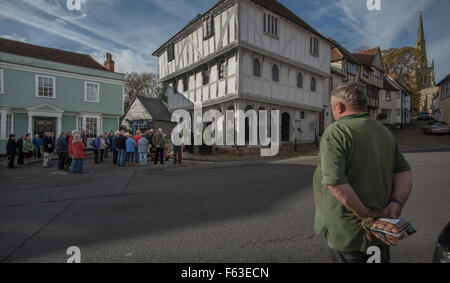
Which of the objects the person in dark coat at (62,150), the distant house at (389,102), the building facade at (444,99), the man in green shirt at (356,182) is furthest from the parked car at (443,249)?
the building facade at (444,99)

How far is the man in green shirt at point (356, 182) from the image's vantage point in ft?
5.05

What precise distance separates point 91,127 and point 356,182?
23276mm

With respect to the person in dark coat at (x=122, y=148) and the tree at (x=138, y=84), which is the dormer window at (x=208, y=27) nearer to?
the person in dark coat at (x=122, y=148)

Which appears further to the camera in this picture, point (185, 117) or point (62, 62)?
point (185, 117)

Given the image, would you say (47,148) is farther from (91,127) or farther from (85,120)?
(91,127)

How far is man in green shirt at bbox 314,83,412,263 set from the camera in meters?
1.54

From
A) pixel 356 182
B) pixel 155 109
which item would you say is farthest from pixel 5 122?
pixel 356 182

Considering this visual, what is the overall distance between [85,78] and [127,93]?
82.9 ft

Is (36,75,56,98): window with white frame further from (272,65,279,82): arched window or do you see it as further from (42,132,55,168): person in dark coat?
(272,65,279,82): arched window

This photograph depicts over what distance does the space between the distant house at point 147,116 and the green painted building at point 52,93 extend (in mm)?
9002

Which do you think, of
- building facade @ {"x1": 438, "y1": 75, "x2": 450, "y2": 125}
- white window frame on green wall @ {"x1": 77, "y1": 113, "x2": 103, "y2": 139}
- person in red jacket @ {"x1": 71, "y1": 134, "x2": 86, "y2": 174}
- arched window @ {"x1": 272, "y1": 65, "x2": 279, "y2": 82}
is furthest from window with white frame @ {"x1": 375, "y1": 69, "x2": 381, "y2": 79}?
person in red jacket @ {"x1": 71, "y1": 134, "x2": 86, "y2": 174}
